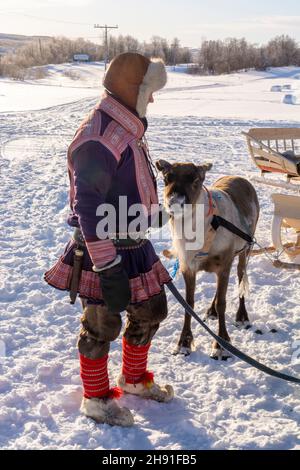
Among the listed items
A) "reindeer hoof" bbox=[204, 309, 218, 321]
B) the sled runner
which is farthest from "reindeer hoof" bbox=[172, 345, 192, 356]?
the sled runner

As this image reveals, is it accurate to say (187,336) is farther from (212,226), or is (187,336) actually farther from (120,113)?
(120,113)

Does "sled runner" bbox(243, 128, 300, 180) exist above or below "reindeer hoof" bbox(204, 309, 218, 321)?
above

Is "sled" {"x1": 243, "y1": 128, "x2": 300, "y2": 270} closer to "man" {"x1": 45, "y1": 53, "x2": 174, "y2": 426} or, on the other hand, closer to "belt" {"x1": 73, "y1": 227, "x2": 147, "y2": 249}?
"man" {"x1": 45, "y1": 53, "x2": 174, "y2": 426}

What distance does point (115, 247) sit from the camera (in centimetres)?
283

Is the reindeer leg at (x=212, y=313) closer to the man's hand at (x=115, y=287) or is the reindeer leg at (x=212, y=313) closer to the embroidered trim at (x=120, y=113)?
the man's hand at (x=115, y=287)

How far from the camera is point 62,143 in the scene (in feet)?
41.8

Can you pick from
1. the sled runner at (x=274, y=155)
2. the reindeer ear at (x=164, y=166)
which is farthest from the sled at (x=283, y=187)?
the reindeer ear at (x=164, y=166)

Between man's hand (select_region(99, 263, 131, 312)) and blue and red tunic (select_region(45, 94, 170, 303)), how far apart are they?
0.21ft

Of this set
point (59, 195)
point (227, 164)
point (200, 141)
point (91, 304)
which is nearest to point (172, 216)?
point (91, 304)

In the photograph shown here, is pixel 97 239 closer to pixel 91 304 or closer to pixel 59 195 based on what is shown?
pixel 91 304

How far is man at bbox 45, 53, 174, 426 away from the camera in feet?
8.24

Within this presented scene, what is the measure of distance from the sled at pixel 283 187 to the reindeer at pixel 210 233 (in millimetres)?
375

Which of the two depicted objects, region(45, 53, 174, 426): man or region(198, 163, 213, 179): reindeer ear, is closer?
region(45, 53, 174, 426): man
